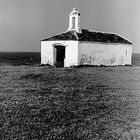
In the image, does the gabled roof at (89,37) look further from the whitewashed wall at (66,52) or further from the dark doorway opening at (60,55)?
the dark doorway opening at (60,55)

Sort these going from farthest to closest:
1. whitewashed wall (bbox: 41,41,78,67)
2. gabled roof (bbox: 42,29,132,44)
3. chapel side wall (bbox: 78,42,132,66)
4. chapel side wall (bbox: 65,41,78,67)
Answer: gabled roof (bbox: 42,29,132,44), chapel side wall (bbox: 78,42,132,66), whitewashed wall (bbox: 41,41,78,67), chapel side wall (bbox: 65,41,78,67)

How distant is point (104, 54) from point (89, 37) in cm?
290

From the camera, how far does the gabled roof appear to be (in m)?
29.0

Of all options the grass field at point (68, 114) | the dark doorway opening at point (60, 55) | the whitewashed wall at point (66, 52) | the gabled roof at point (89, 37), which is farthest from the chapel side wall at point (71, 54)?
the grass field at point (68, 114)

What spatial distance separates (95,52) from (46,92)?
16866mm

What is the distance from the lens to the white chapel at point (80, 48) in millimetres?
28078

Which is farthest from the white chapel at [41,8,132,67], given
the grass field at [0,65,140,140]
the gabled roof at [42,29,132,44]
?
the grass field at [0,65,140,140]

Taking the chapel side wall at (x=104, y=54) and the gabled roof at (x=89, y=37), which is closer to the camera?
the chapel side wall at (x=104, y=54)

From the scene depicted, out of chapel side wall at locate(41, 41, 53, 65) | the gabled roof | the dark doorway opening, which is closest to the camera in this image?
the gabled roof

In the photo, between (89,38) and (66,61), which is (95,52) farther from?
(66,61)

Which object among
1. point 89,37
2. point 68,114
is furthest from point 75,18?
point 68,114

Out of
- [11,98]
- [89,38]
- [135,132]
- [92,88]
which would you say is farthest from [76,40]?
[135,132]

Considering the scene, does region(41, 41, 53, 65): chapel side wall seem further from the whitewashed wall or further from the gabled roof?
the gabled roof

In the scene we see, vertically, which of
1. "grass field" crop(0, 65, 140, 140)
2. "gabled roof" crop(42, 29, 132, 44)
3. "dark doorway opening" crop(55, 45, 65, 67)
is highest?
"gabled roof" crop(42, 29, 132, 44)
